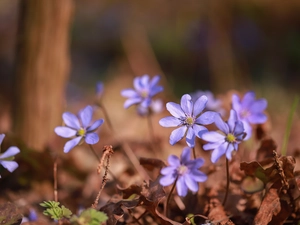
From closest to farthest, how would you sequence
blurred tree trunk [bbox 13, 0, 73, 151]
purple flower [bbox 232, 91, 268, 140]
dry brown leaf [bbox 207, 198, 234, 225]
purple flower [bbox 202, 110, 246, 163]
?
purple flower [bbox 202, 110, 246, 163] → dry brown leaf [bbox 207, 198, 234, 225] → purple flower [bbox 232, 91, 268, 140] → blurred tree trunk [bbox 13, 0, 73, 151]

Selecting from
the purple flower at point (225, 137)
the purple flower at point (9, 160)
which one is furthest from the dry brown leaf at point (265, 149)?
the purple flower at point (9, 160)

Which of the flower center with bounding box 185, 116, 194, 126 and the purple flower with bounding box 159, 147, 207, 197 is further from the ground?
the flower center with bounding box 185, 116, 194, 126

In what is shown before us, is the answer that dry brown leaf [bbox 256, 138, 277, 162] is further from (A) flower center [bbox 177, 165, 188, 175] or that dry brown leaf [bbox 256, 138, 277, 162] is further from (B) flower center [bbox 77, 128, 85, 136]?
(B) flower center [bbox 77, 128, 85, 136]

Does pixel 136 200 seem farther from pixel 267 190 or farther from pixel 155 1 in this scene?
pixel 155 1

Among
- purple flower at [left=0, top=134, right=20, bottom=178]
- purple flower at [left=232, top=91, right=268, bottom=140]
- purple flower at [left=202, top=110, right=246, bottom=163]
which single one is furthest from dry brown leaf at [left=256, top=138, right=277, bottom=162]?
purple flower at [left=0, top=134, right=20, bottom=178]

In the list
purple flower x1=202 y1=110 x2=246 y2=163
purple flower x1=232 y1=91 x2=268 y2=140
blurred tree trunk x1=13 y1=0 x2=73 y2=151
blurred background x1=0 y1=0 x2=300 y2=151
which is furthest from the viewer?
blurred background x1=0 y1=0 x2=300 y2=151

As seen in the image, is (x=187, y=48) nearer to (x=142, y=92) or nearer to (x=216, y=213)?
(x=142, y=92)
